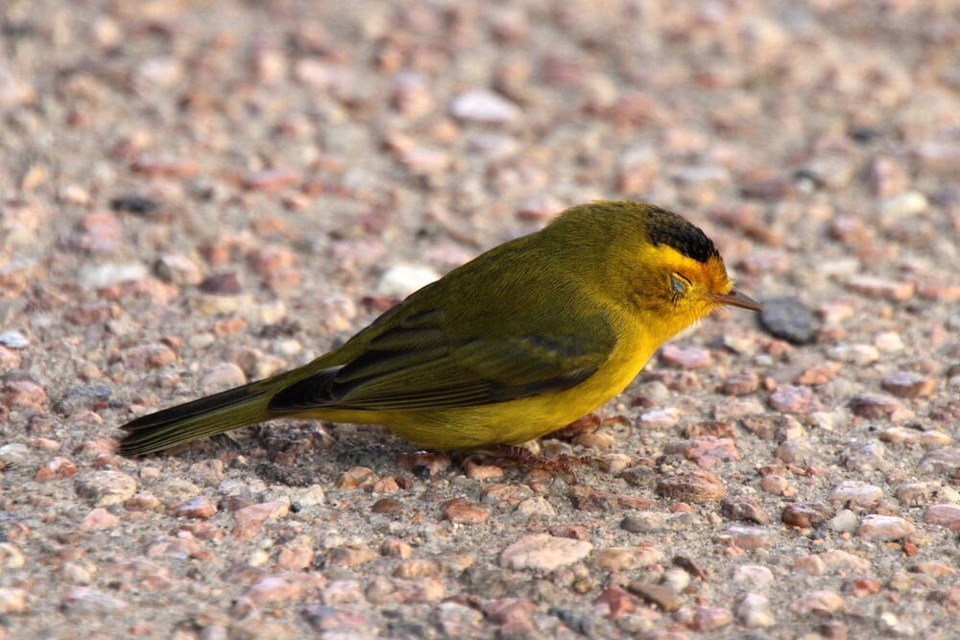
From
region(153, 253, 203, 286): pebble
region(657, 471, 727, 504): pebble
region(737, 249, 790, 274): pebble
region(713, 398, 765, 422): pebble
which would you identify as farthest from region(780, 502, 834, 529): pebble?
region(153, 253, 203, 286): pebble

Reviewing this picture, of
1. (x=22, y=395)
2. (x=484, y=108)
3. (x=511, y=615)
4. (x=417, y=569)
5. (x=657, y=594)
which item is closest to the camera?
(x=511, y=615)

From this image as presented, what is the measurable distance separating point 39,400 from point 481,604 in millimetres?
2038

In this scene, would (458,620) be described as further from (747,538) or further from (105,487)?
(105,487)

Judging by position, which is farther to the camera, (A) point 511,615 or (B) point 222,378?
(B) point 222,378

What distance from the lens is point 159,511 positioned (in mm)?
4355

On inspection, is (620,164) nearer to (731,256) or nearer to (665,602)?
(731,256)

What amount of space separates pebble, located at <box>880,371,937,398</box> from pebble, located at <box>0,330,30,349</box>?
11.3ft

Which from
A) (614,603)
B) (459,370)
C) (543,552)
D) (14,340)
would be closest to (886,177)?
(459,370)

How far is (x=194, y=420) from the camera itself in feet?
15.4

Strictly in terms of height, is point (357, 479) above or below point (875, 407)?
below

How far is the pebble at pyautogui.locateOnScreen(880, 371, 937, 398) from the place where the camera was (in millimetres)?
5332

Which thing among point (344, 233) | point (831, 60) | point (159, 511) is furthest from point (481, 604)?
point (831, 60)

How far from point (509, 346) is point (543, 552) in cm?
90

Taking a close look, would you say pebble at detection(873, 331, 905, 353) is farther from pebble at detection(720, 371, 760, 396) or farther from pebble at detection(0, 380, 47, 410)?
pebble at detection(0, 380, 47, 410)
